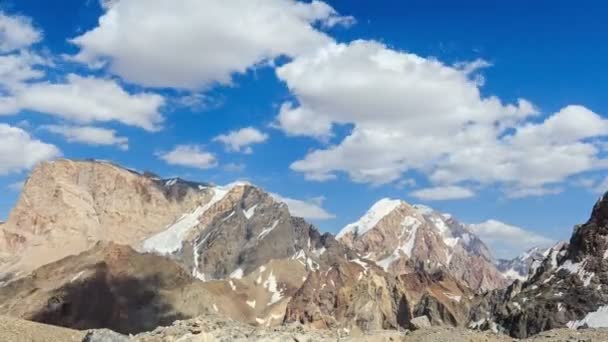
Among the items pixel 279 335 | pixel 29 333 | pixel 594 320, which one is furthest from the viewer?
pixel 594 320

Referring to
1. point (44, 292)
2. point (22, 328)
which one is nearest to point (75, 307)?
point (44, 292)

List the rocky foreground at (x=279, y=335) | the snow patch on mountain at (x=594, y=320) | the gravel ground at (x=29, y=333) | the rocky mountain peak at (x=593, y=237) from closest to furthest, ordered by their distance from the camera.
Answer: the rocky foreground at (x=279, y=335), the gravel ground at (x=29, y=333), the snow patch on mountain at (x=594, y=320), the rocky mountain peak at (x=593, y=237)

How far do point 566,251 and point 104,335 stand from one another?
79.9 meters

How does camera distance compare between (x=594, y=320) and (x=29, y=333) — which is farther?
(x=594, y=320)

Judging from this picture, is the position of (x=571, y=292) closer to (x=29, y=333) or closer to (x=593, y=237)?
(x=593, y=237)

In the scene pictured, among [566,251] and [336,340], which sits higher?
[566,251]

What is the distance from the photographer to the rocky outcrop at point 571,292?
88250 mm

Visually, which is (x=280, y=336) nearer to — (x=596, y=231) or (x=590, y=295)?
(x=590, y=295)

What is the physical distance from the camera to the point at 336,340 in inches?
1956

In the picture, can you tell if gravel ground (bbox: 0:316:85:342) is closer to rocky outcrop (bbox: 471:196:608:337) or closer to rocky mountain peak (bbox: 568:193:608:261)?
rocky outcrop (bbox: 471:196:608:337)

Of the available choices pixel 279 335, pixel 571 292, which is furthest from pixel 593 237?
pixel 279 335

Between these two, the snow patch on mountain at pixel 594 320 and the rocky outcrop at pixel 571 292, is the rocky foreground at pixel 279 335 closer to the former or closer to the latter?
the snow patch on mountain at pixel 594 320

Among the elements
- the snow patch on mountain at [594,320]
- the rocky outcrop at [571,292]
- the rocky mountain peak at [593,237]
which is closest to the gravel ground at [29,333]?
the rocky outcrop at [571,292]

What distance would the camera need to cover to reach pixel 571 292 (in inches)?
3629
